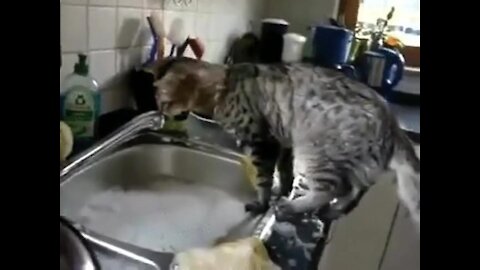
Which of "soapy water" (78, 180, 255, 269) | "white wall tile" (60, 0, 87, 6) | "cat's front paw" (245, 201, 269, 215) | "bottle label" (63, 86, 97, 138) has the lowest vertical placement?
"soapy water" (78, 180, 255, 269)

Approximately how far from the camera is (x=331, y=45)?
55cm

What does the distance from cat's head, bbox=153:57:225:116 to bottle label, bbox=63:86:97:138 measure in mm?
83

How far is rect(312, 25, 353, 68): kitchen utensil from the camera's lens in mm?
544

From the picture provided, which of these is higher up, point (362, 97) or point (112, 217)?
point (362, 97)

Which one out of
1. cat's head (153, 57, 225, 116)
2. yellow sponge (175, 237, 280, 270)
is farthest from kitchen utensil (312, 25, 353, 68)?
yellow sponge (175, 237, 280, 270)

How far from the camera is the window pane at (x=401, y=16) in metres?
0.53

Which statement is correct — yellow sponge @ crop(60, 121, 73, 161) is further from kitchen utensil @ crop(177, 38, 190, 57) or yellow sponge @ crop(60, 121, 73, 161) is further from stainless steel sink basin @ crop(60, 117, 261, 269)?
kitchen utensil @ crop(177, 38, 190, 57)

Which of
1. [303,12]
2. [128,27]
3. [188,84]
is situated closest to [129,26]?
[128,27]

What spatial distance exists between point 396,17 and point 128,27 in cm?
30
